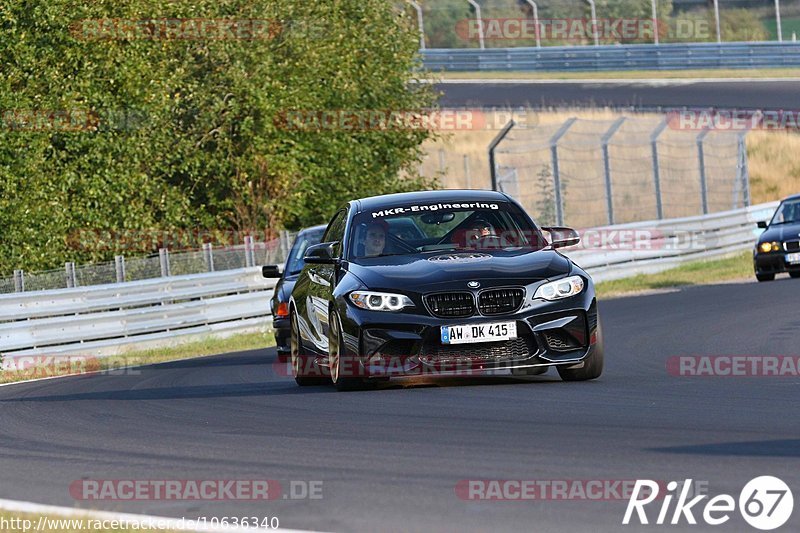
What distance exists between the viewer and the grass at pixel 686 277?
27312 mm

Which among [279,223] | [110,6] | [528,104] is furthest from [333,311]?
[528,104]

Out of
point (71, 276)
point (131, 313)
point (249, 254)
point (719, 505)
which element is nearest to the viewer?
point (719, 505)

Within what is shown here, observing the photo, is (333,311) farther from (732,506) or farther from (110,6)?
(110,6)

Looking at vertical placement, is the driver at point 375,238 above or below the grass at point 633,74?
above

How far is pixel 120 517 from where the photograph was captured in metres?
6.45

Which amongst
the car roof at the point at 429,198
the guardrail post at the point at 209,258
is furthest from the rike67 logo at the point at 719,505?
the guardrail post at the point at 209,258

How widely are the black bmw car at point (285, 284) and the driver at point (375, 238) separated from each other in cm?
468

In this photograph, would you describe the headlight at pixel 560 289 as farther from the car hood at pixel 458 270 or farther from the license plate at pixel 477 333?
the license plate at pixel 477 333

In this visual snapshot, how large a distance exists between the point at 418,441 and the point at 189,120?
70.5 ft

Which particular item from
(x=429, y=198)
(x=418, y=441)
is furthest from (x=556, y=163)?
(x=418, y=441)

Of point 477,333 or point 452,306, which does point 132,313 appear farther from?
point 477,333

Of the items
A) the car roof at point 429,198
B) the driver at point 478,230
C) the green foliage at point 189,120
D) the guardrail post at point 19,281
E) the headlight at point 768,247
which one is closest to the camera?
the driver at point 478,230

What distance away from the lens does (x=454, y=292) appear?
1095cm

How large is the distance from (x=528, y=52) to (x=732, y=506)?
51365 mm
